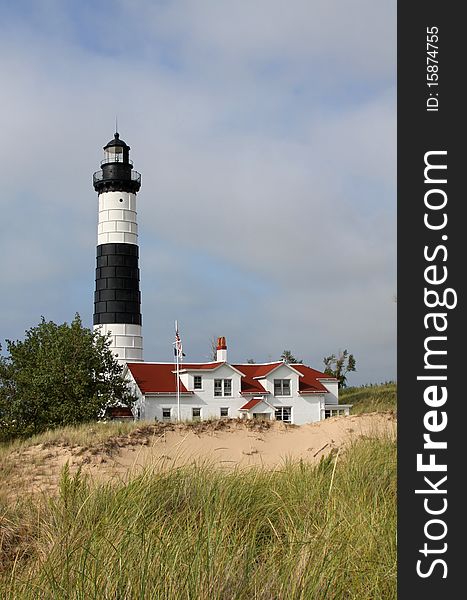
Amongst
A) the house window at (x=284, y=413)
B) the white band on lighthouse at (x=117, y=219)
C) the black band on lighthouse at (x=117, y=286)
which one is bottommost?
the house window at (x=284, y=413)

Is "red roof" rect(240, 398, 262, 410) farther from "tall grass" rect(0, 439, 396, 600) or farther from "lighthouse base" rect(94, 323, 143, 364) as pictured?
"tall grass" rect(0, 439, 396, 600)

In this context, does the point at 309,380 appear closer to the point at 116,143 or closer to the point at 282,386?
the point at 282,386

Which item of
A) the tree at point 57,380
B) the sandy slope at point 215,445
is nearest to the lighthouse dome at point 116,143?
the tree at point 57,380

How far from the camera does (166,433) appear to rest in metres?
17.5

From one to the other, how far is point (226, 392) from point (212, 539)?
3421 cm

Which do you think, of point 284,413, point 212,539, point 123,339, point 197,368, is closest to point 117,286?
point 123,339

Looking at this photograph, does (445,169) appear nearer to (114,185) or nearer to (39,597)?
(39,597)

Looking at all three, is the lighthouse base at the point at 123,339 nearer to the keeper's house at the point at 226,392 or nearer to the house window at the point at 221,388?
the keeper's house at the point at 226,392

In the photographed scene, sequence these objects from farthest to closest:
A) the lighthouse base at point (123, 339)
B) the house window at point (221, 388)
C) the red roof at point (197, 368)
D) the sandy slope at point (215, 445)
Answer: the lighthouse base at point (123, 339)
the house window at point (221, 388)
the red roof at point (197, 368)
the sandy slope at point (215, 445)

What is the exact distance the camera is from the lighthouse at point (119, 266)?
38750 mm

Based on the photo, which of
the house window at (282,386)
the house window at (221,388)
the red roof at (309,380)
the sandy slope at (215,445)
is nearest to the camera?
the sandy slope at (215,445)

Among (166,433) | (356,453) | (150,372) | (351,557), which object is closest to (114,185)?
(150,372)

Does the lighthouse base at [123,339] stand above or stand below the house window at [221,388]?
above

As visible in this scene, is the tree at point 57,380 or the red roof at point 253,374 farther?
the red roof at point 253,374
